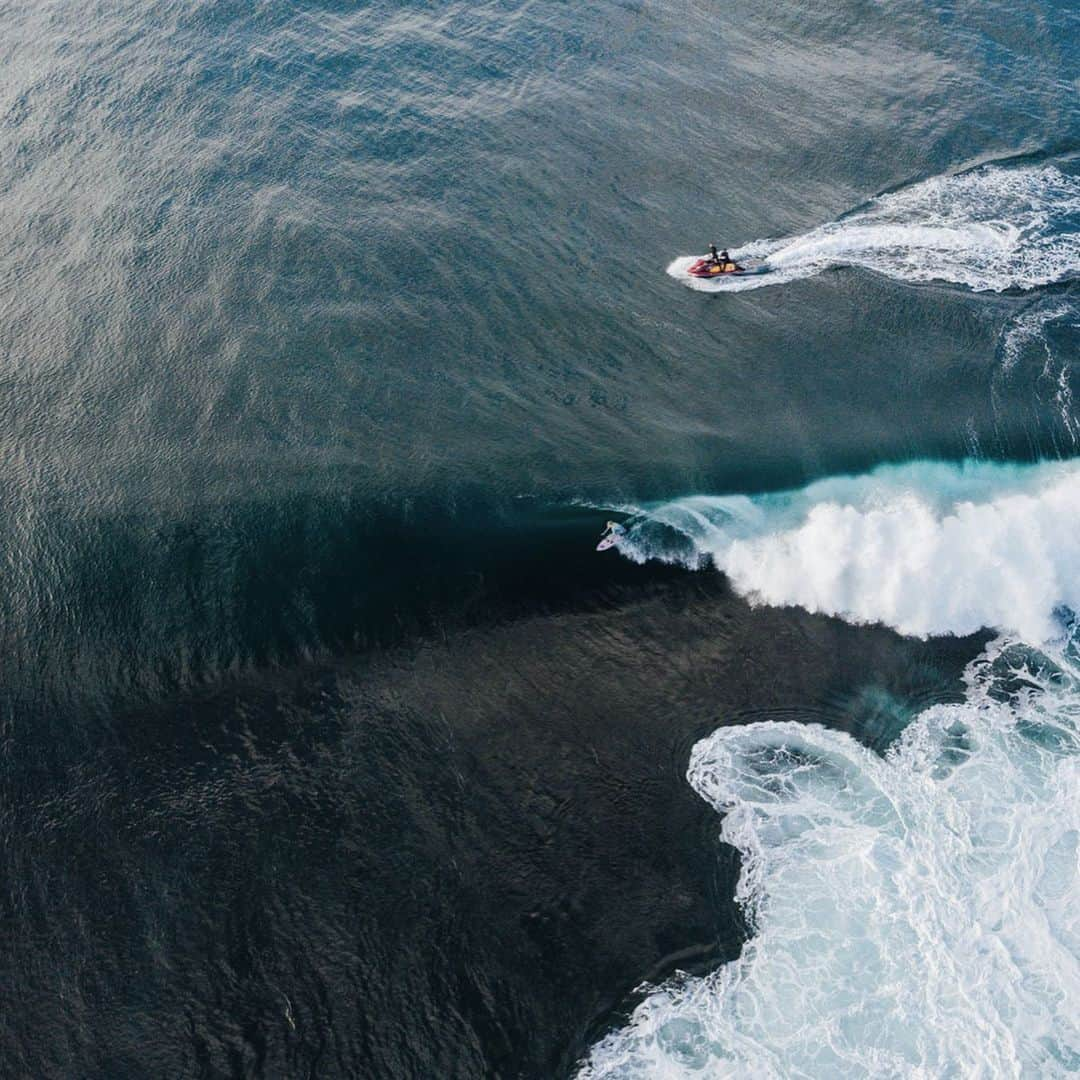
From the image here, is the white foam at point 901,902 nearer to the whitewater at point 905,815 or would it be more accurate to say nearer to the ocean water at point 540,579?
the whitewater at point 905,815

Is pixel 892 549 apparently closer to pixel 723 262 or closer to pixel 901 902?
pixel 901 902

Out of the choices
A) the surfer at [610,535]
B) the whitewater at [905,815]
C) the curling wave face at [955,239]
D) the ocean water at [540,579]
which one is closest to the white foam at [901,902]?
the whitewater at [905,815]

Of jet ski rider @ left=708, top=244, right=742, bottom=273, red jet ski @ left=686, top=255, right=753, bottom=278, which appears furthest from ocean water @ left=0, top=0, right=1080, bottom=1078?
jet ski rider @ left=708, top=244, right=742, bottom=273

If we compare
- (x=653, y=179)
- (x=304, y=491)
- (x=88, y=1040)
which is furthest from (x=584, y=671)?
(x=653, y=179)

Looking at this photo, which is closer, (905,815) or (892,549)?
(905,815)

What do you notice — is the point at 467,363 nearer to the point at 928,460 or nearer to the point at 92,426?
the point at 92,426

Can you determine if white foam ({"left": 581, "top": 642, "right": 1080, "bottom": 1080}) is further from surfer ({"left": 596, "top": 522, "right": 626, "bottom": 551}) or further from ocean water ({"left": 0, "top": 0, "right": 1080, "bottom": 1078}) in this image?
surfer ({"left": 596, "top": 522, "right": 626, "bottom": 551})

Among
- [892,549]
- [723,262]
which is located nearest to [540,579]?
[892,549]
